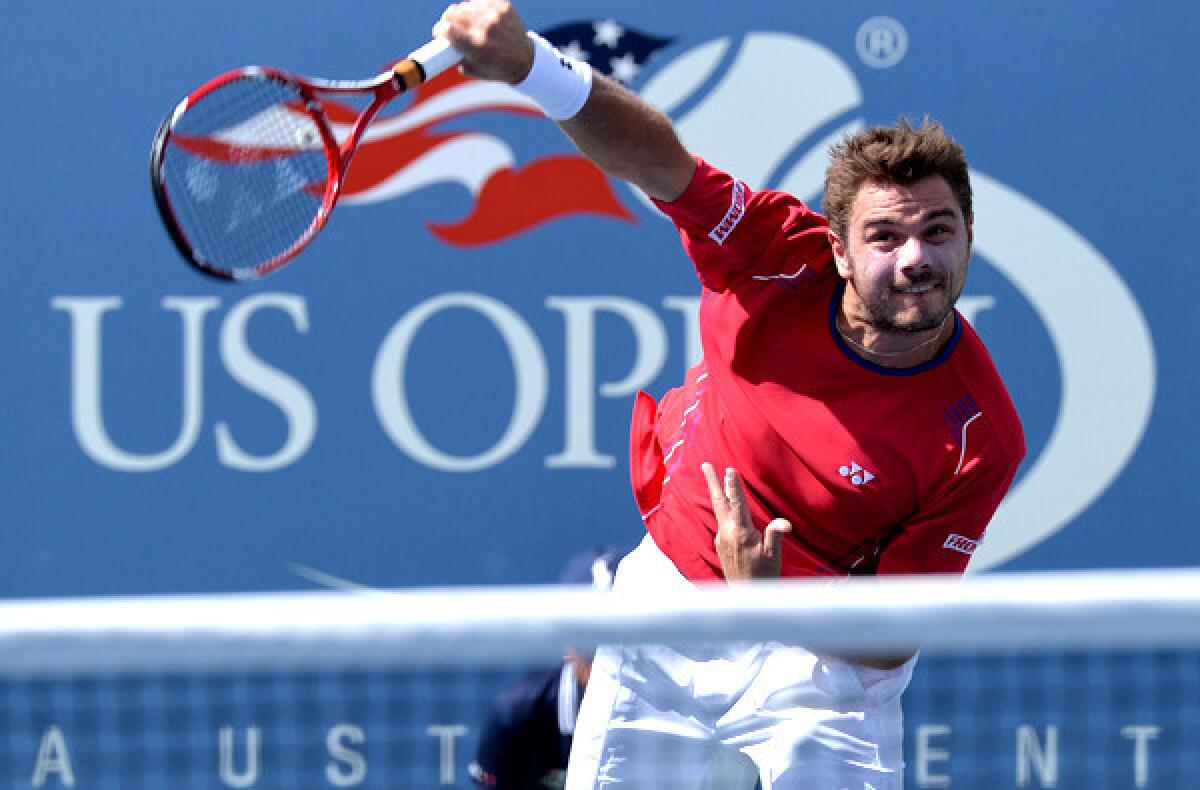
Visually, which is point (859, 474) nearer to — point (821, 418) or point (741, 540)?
point (821, 418)

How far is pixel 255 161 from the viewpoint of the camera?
2871 mm

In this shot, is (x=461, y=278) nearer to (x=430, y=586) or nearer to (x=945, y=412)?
(x=430, y=586)

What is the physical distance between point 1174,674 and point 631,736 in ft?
4.64

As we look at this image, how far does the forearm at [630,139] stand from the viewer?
2.64 meters

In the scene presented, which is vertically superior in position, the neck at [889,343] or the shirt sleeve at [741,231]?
the shirt sleeve at [741,231]

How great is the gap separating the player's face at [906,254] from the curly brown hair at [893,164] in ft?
0.04

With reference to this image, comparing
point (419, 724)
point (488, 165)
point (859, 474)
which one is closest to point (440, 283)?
point (488, 165)

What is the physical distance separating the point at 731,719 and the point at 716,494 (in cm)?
35

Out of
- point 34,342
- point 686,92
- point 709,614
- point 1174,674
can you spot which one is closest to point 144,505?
point 34,342

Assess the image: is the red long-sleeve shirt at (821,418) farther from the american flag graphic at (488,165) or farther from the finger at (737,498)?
the american flag graphic at (488,165)

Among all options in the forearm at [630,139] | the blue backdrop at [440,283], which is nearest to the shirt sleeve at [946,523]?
the forearm at [630,139]

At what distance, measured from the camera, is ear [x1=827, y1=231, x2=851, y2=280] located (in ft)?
8.93

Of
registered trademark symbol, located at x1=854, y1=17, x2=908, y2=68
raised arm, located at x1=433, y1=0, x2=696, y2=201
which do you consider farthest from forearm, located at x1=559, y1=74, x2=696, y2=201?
registered trademark symbol, located at x1=854, y1=17, x2=908, y2=68

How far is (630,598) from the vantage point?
5.75ft
